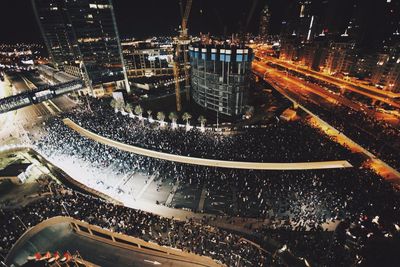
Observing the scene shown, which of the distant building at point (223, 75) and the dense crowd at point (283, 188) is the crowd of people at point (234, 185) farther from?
the distant building at point (223, 75)

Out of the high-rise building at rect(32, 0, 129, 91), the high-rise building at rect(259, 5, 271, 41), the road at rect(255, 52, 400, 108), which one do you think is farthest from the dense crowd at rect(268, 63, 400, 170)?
the high-rise building at rect(259, 5, 271, 41)

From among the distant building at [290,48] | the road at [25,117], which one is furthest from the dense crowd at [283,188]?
the distant building at [290,48]

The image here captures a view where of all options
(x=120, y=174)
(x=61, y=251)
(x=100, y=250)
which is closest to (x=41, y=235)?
(x=61, y=251)

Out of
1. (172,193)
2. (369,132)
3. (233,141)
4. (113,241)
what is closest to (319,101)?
(369,132)

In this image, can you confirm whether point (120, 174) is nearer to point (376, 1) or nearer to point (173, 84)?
point (173, 84)

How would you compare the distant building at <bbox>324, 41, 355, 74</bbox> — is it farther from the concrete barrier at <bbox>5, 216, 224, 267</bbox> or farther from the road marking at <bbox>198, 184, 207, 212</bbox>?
the concrete barrier at <bbox>5, 216, 224, 267</bbox>

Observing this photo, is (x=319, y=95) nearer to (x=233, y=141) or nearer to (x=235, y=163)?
(x=233, y=141)

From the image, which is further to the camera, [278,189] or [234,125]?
[234,125]
